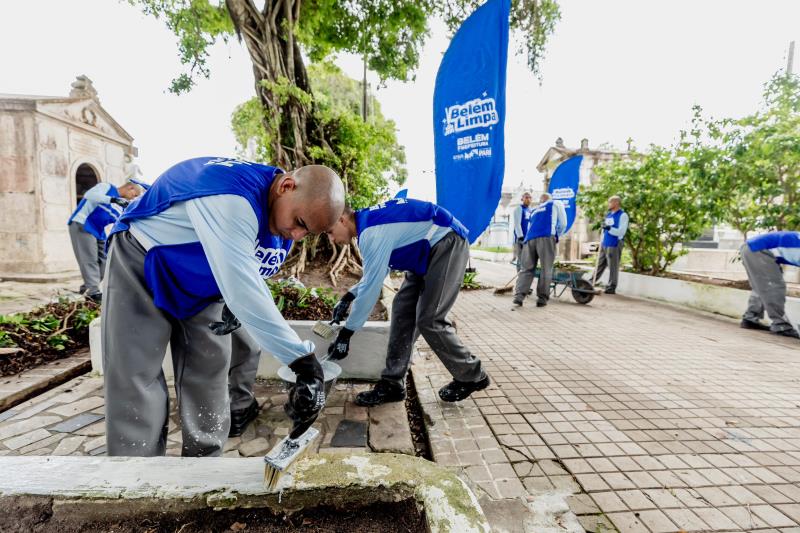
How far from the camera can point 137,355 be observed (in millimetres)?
1655

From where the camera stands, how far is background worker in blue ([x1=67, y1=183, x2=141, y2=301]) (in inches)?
216

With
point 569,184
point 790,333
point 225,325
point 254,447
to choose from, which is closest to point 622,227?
point 569,184

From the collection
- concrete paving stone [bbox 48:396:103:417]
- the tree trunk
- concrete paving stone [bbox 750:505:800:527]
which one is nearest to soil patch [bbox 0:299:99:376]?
concrete paving stone [bbox 48:396:103:417]

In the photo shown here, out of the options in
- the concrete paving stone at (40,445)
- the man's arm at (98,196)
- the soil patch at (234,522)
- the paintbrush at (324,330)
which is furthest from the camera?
the man's arm at (98,196)

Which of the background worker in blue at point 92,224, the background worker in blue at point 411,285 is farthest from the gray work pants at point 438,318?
the background worker in blue at point 92,224

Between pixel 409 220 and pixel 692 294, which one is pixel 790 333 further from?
pixel 409 220

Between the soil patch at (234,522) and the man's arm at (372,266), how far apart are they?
4.27 feet

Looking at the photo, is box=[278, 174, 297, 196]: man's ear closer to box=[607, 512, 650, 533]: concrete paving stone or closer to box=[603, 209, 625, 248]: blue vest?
box=[607, 512, 650, 533]: concrete paving stone

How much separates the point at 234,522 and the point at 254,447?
50.2 inches

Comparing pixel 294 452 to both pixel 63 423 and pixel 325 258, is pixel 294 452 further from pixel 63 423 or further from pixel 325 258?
pixel 325 258

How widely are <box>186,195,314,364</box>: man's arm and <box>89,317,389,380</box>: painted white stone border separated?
1796mm

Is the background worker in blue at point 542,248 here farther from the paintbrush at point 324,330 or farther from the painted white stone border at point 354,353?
the paintbrush at point 324,330

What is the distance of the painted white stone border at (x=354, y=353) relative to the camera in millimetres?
3172

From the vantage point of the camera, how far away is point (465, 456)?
2.26 meters
